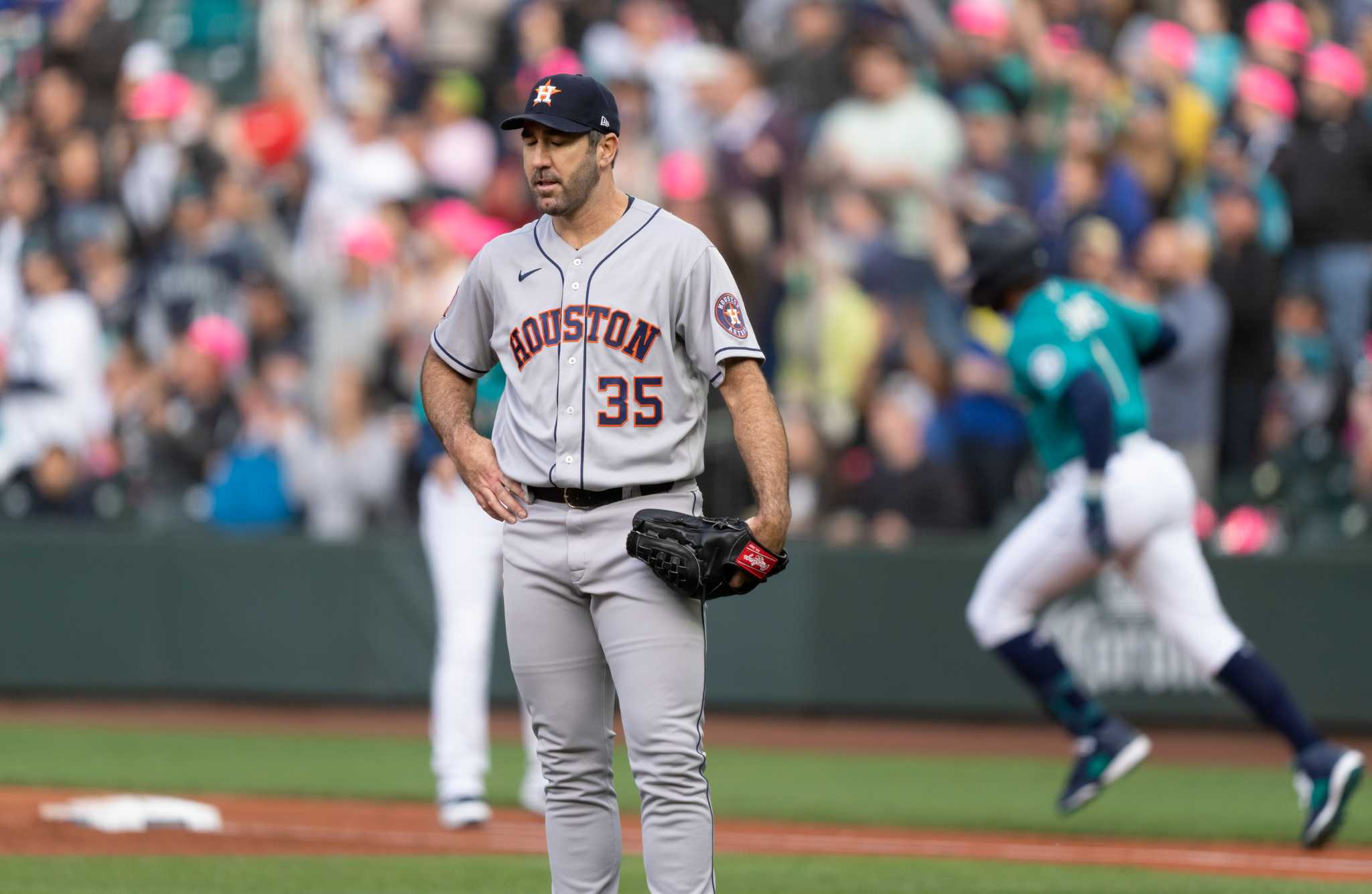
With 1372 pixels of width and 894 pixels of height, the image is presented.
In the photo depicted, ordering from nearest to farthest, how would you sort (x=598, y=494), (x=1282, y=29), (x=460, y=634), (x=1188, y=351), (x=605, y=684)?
(x=598, y=494)
(x=605, y=684)
(x=460, y=634)
(x=1188, y=351)
(x=1282, y=29)

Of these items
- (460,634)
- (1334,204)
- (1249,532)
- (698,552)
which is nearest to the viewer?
(698,552)

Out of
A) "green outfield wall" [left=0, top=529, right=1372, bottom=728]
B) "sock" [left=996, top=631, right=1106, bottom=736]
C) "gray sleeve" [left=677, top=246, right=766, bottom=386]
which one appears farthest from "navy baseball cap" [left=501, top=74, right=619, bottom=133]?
"green outfield wall" [left=0, top=529, right=1372, bottom=728]

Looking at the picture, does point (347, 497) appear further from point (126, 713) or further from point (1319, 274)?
point (1319, 274)

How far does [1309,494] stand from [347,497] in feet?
20.0

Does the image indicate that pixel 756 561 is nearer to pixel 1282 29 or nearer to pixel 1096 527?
pixel 1096 527

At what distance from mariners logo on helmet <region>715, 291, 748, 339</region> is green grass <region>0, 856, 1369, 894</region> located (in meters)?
2.51

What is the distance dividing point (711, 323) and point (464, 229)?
594 cm

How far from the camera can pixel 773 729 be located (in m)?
12.3

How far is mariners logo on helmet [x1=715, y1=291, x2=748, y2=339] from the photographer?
505 centimetres

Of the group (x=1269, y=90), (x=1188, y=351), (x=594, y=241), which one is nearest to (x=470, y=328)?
(x=594, y=241)

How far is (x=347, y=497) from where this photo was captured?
1330cm

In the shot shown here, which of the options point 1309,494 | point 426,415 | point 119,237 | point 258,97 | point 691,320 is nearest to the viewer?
point 691,320

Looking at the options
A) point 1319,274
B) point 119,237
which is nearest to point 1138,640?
point 1319,274

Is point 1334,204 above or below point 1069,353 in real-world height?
above
